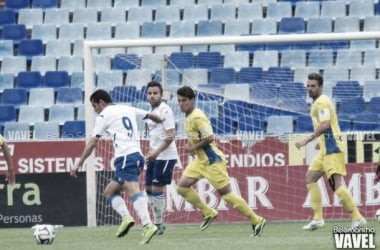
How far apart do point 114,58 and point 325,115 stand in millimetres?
7251

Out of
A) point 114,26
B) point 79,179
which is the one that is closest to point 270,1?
point 114,26

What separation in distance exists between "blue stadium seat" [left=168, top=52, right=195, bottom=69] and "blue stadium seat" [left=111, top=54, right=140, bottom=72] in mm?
613

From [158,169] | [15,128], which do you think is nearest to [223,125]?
[158,169]

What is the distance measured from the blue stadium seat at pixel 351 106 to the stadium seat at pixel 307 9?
5.28 meters

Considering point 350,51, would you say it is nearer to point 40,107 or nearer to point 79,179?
point 79,179

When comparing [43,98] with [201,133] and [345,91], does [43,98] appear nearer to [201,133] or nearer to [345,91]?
[345,91]

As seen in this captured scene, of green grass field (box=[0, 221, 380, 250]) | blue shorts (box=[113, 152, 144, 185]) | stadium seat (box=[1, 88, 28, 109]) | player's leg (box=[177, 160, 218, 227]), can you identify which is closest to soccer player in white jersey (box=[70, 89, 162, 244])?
blue shorts (box=[113, 152, 144, 185])

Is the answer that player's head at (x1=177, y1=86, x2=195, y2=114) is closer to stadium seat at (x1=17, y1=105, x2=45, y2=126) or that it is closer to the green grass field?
the green grass field

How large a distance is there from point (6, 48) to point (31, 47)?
62cm

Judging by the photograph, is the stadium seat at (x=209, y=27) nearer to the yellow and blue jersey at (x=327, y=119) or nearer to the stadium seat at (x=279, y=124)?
the stadium seat at (x=279, y=124)

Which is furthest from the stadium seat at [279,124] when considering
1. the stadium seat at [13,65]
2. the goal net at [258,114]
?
the stadium seat at [13,65]

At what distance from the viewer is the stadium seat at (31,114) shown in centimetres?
2241

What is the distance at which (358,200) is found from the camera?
59.6 ft

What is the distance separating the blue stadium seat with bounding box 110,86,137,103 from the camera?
62.3ft
